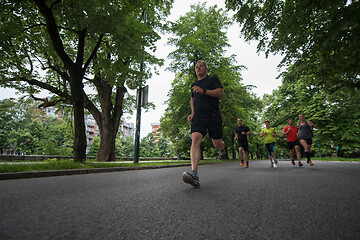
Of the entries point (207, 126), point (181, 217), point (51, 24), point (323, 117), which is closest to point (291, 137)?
point (207, 126)

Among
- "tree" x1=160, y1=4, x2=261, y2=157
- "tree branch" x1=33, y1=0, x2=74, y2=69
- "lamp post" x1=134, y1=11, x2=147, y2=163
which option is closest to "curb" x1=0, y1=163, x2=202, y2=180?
"lamp post" x1=134, y1=11, x2=147, y2=163

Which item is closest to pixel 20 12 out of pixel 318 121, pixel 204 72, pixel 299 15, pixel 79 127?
pixel 79 127

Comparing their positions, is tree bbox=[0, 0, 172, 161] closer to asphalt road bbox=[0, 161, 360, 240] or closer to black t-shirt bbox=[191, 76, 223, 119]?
A: black t-shirt bbox=[191, 76, 223, 119]

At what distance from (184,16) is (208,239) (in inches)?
772

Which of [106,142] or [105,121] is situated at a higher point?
[105,121]

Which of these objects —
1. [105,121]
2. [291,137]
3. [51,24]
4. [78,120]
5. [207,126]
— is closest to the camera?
[207,126]

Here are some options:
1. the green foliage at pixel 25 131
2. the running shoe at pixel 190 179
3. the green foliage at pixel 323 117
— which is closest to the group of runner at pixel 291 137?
the running shoe at pixel 190 179

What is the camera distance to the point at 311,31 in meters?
5.92

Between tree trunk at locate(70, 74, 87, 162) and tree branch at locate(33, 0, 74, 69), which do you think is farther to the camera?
tree trunk at locate(70, 74, 87, 162)

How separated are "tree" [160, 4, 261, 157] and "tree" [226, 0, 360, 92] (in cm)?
651

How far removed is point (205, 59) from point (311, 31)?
34.5 ft

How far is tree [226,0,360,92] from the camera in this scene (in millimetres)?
4676

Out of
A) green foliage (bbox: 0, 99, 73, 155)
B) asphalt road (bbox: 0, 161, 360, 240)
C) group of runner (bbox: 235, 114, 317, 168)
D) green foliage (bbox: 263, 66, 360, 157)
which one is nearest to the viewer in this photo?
asphalt road (bbox: 0, 161, 360, 240)

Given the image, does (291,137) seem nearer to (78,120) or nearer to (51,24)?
(78,120)
